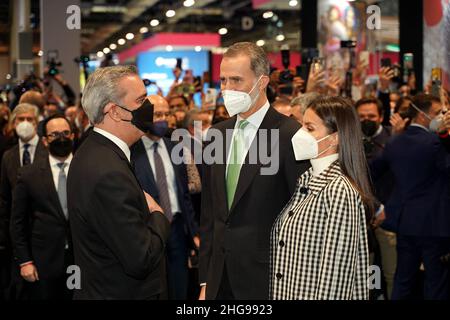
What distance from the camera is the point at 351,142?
2.98 meters

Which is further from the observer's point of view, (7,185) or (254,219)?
(7,185)

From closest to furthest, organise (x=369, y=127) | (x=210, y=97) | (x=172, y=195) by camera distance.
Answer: (x=172, y=195)
(x=369, y=127)
(x=210, y=97)

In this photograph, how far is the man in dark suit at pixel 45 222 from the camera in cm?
499

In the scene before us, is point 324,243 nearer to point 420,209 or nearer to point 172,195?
point 172,195

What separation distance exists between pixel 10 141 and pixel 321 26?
6.04m

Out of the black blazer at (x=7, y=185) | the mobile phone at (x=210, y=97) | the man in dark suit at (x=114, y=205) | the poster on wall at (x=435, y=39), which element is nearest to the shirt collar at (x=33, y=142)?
the black blazer at (x=7, y=185)

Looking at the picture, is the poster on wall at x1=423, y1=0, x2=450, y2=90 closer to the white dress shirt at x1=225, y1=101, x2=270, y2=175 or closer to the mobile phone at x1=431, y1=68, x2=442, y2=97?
the mobile phone at x1=431, y1=68, x2=442, y2=97

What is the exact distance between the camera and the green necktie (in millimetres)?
3373

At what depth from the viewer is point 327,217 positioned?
288 centimetres

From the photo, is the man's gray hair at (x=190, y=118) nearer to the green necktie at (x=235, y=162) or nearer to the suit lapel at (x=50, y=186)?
the suit lapel at (x=50, y=186)

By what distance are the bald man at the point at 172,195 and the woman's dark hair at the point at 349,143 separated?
2.13 metres

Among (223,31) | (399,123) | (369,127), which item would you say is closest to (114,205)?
(399,123)

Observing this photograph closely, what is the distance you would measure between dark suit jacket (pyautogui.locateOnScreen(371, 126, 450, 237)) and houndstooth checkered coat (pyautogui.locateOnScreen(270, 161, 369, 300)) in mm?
2573

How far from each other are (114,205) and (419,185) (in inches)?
133
